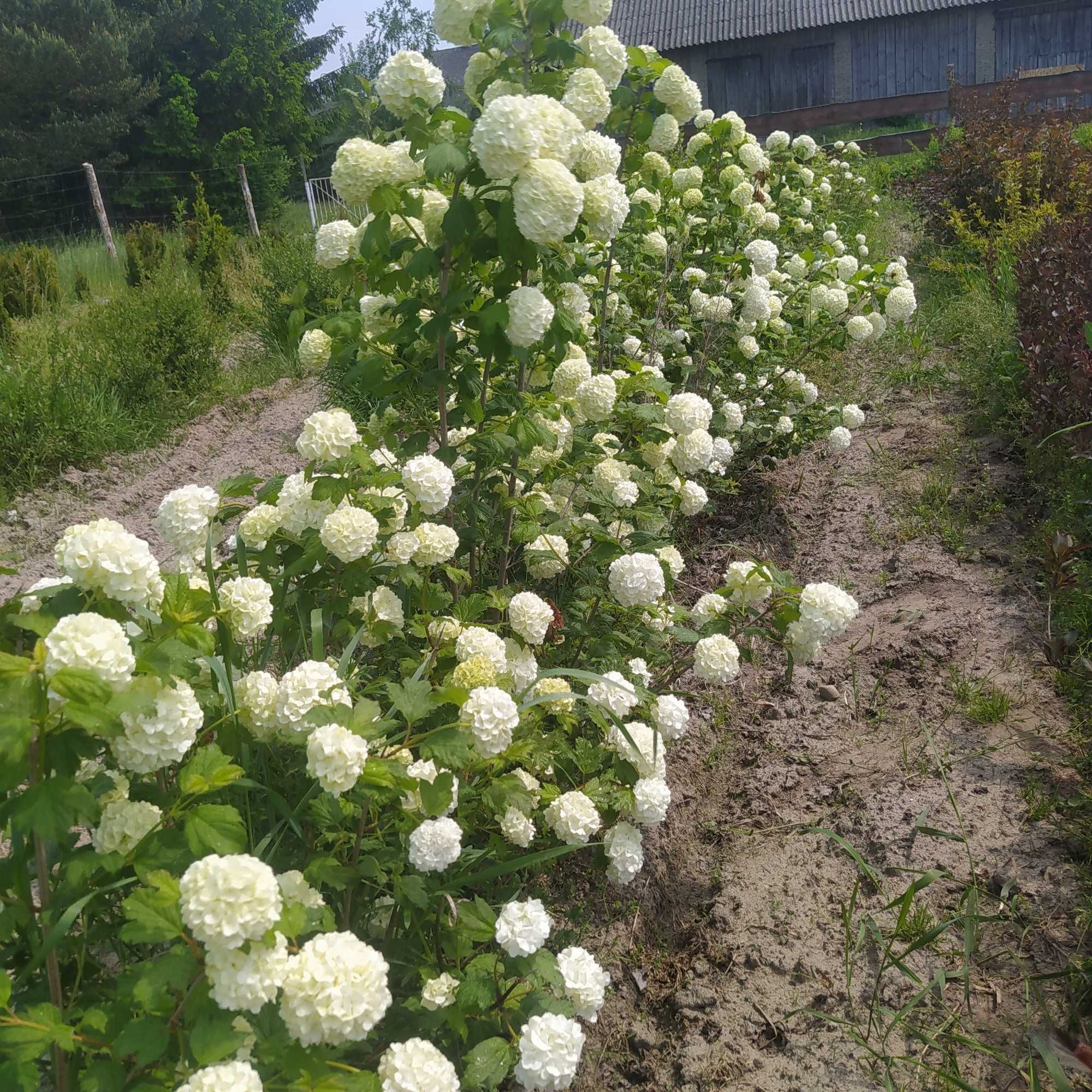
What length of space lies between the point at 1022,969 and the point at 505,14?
242cm

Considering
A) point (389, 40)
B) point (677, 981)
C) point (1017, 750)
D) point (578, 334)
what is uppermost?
point (389, 40)

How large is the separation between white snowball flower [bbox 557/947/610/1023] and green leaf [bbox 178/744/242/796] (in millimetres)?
693

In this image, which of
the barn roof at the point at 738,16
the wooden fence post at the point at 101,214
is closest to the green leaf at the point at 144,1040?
the wooden fence post at the point at 101,214

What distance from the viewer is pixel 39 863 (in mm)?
1237

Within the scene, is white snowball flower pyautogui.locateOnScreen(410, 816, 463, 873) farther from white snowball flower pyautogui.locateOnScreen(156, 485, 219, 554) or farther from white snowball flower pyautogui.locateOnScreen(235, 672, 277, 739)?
white snowball flower pyautogui.locateOnScreen(156, 485, 219, 554)

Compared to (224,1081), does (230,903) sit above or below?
above

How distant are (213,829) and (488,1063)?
0.62 meters

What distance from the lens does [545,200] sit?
5.76 feet

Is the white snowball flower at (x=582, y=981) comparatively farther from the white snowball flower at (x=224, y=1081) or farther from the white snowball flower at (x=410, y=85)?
the white snowball flower at (x=410, y=85)

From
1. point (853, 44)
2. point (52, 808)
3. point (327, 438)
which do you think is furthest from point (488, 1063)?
point (853, 44)

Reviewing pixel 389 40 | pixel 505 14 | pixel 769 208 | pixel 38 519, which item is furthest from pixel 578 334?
pixel 389 40

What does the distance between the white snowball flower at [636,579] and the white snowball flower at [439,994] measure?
35.0 inches

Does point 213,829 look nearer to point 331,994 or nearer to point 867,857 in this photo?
point 331,994

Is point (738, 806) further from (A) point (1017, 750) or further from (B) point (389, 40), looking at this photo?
(B) point (389, 40)
